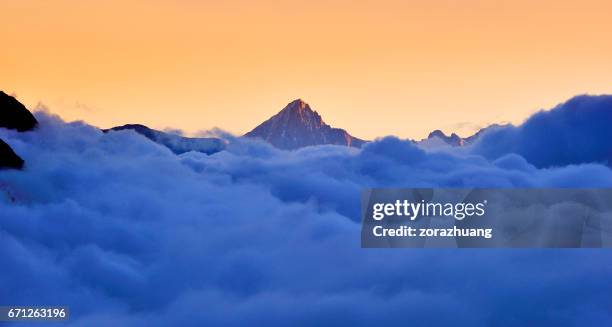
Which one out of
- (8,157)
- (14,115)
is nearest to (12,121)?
(14,115)

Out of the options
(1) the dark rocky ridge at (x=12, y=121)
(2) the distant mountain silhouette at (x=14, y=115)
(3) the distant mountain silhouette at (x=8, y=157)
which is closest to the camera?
(3) the distant mountain silhouette at (x=8, y=157)

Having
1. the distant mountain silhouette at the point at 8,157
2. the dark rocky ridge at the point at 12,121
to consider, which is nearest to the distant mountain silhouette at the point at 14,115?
the dark rocky ridge at the point at 12,121

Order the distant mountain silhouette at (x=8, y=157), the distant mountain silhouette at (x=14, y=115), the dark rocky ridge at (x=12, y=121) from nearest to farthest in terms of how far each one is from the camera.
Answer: the distant mountain silhouette at (x=8, y=157) < the dark rocky ridge at (x=12, y=121) < the distant mountain silhouette at (x=14, y=115)

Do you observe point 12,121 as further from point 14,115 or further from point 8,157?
point 8,157

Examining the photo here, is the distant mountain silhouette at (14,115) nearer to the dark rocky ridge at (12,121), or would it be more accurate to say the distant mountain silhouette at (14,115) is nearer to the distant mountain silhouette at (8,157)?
the dark rocky ridge at (12,121)

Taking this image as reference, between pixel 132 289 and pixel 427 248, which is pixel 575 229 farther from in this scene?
pixel 132 289

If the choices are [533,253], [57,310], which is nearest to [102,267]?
[57,310]

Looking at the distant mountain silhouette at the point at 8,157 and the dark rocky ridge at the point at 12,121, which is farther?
the dark rocky ridge at the point at 12,121

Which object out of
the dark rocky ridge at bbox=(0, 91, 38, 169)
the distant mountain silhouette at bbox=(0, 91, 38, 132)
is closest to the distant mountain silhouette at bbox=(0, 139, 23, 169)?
the dark rocky ridge at bbox=(0, 91, 38, 169)

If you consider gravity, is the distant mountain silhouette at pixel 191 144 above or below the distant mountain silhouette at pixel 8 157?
above
